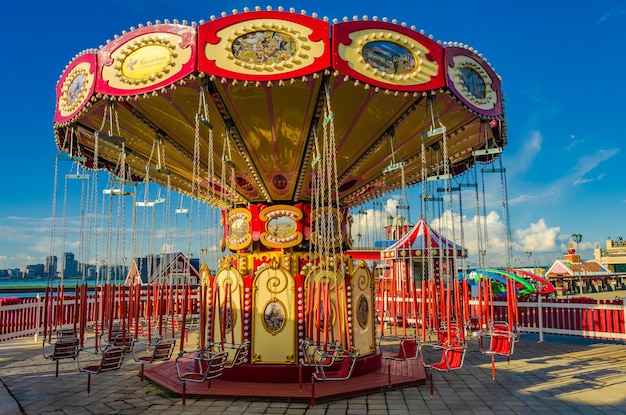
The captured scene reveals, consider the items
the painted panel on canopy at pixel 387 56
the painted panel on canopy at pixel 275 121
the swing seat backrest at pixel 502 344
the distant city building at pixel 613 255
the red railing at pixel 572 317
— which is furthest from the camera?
the distant city building at pixel 613 255

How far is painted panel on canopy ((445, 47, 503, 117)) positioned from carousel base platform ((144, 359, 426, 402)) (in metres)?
4.53

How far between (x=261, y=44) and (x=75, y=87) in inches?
135

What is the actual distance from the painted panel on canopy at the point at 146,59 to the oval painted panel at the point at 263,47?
0.64 metres

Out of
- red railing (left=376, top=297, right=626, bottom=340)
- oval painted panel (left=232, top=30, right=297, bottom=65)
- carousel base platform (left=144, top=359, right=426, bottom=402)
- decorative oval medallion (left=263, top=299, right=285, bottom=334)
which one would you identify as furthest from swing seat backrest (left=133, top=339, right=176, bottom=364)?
red railing (left=376, top=297, right=626, bottom=340)

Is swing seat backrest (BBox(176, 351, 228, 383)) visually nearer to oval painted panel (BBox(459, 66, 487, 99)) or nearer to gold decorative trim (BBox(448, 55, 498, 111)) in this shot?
gold decorative trim (BBox(448, 55, 498, 111))

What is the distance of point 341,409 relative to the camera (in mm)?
6672

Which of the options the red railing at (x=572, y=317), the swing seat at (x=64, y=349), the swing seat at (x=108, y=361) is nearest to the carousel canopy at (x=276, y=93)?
the swing seat at (x=108, y=361)

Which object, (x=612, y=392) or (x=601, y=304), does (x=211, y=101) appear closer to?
(x=612, y=392)

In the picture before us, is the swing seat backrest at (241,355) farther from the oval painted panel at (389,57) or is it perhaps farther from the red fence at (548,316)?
the oval painted panel at (389,57)

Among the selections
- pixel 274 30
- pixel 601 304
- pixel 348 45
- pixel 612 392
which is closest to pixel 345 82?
pixel 348 45

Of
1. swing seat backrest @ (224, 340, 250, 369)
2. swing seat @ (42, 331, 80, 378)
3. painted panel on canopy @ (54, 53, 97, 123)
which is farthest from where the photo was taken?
swing seat @ (42, 331, 80, 378)

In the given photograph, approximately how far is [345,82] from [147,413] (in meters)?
5.51

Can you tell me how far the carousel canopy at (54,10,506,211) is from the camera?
6082 mm

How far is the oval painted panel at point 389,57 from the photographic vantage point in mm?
6270
